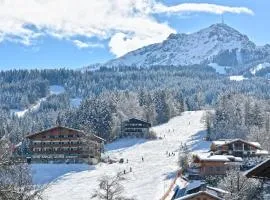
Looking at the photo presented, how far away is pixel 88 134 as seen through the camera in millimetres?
132875

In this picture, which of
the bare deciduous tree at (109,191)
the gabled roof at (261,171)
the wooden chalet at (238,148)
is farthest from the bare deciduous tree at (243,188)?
the gabled roof at (261,171)

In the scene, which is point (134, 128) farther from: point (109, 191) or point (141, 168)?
point (109, 191)

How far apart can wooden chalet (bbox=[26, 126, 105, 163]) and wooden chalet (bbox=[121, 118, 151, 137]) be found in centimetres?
3377

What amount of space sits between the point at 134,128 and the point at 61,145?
40.0m

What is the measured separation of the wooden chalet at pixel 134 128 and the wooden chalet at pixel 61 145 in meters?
33.8

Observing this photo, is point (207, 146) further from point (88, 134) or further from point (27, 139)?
point (27, 139)

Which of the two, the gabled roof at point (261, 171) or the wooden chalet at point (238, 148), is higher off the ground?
the gabled roof at point (261, 171)

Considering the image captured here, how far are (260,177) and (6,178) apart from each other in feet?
21.5

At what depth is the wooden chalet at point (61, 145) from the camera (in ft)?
419

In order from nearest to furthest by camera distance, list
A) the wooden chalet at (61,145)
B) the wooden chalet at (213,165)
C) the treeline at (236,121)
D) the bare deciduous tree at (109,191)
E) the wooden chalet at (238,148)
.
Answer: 1. the bare deciduous tree at (109,191)
2. the wooden chalet at (213,165)
3. the wooden chalet at (238,148)
4. the wooden chalet at (61,145)
5. the treeline at (236,121)

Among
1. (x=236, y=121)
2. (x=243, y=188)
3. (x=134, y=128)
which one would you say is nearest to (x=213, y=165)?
(x=243, y=188)

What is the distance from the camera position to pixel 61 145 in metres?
130

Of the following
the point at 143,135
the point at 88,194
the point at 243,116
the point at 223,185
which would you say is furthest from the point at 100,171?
the point at 243,116

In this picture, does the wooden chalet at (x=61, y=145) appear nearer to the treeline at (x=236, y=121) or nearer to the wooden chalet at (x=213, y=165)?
the wooden chalet at (x=213, y=165)
